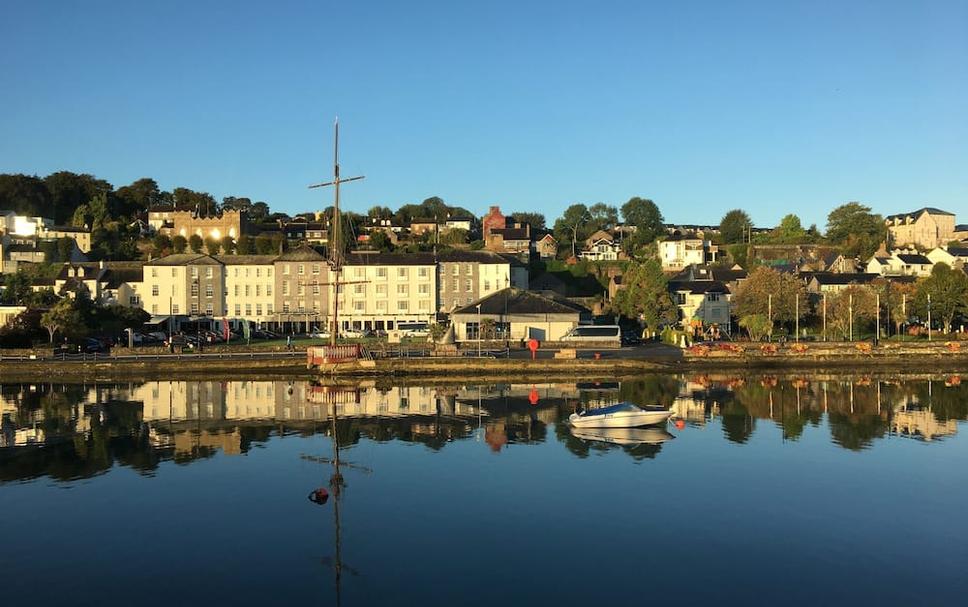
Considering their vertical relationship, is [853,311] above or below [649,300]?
below

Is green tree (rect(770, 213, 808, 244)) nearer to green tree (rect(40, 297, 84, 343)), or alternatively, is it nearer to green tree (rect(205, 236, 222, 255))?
green tree (rect(205, 236, 222, 255))

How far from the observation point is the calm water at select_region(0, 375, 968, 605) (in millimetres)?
15312

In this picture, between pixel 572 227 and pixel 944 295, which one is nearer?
pixel 944 295

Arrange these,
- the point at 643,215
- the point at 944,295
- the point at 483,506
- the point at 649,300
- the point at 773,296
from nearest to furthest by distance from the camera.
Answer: the point at 483,506 < the point at 944,295 < the point at 773,296 < the point at 649,300 < the point at 643,215

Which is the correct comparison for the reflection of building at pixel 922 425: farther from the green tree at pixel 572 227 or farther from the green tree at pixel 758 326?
the green tree at pixel 572 227

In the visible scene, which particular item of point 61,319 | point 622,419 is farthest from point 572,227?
point 622,419

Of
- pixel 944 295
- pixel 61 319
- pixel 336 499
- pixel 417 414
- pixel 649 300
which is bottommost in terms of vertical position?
pixel 336 499

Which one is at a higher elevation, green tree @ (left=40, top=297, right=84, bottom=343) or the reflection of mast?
green tree @ (left=40, top=297, right=84, bottom=343)

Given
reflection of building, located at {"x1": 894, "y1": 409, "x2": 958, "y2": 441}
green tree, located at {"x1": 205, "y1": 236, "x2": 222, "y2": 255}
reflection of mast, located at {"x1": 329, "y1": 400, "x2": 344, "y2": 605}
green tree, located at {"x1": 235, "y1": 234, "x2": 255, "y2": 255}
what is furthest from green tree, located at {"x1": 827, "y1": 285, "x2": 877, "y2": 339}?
green tree, located at {"x1": 205, "y1": 236, "x2": 222, "y2": 255}

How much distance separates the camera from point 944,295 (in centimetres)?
6041

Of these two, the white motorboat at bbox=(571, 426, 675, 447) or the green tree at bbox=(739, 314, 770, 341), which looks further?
the green tree at bbox=(739, 314, 770, 341)

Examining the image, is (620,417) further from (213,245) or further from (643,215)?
(643,215)

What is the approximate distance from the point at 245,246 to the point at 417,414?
54.8 m

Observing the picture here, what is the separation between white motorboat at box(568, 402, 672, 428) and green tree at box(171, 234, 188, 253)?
67.6 metres
